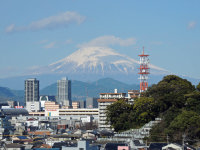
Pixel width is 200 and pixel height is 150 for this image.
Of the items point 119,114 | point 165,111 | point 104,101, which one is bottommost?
point 119,114

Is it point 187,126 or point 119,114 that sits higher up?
point 119,114

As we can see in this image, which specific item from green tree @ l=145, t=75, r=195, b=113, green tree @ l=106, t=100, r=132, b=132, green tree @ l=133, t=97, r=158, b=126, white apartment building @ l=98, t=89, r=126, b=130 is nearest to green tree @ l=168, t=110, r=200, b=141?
green tree @ l=145, t=75, r=195, b=113

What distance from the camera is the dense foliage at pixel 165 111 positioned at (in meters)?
57.3

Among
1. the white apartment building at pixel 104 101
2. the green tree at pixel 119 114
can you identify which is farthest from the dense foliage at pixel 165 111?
the white apartment building at pixel 104 101

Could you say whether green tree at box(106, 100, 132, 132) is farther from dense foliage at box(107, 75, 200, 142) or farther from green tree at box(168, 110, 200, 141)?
Result: green tree at box(168, 110, 200, 141)

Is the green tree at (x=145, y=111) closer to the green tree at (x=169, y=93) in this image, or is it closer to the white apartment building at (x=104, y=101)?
the green tree at (x=169, y=93)

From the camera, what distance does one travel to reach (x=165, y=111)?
217ft

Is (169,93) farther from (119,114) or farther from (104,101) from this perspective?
(104,101)

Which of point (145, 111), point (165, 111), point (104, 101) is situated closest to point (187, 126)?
point (165, 111)

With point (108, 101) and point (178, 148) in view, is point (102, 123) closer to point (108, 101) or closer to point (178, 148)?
point (108, 101)

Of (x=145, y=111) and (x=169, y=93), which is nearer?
(x=145, y=111)

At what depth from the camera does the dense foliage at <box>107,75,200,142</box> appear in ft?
188

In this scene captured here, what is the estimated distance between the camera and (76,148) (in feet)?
152

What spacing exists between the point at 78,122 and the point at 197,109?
7454 cm
